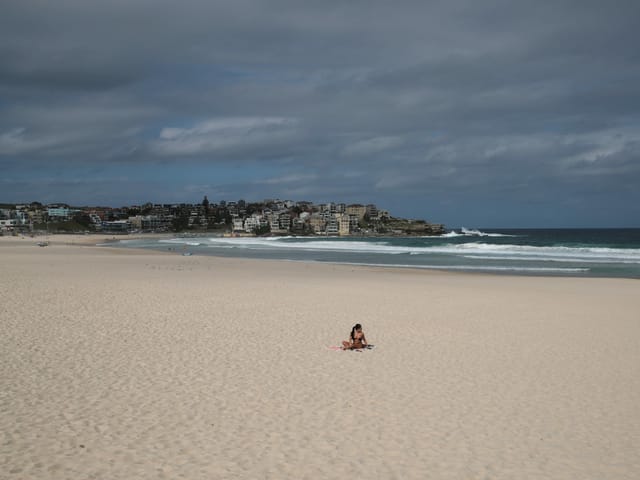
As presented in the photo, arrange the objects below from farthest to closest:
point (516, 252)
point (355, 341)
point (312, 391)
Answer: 1. point (516, 252)
2. point (355, 341)
3. point (312, 391)

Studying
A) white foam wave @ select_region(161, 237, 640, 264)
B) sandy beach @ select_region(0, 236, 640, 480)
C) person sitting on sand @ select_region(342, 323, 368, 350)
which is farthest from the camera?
white foam wave @ select_region(161, 237, 640, 264)

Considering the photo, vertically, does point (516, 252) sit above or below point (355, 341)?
above

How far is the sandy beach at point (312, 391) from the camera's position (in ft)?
17.8

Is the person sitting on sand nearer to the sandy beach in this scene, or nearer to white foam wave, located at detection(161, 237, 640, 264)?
the sandy beach

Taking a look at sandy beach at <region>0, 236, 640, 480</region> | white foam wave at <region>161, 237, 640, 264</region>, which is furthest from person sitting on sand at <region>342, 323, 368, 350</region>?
white foam wave at <region>161, 237, 640, 264</region>

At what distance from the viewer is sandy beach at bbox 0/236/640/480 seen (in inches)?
214

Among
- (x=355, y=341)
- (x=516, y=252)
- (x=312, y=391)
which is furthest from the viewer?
(x=516, y=252)

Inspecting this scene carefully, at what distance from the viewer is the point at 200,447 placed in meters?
5.71

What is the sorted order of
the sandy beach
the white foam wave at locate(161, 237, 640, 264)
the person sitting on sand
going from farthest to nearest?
the white foam wave at locate(161, 237, 640, 264)
the person sitting on sand
the sandy beach

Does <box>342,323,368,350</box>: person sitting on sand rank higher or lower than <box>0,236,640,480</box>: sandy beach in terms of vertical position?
higher

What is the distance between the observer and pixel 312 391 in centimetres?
770

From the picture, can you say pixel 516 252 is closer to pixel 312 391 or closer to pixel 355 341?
pixel 355 341

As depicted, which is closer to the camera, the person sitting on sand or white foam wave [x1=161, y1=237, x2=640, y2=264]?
the person sitting on sand

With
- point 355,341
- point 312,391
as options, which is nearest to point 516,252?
point 355,341
